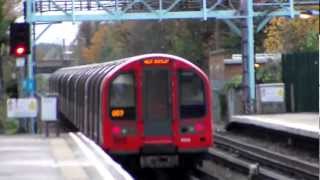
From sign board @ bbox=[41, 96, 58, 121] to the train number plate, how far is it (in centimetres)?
464

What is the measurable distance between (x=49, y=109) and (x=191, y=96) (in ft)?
17.3

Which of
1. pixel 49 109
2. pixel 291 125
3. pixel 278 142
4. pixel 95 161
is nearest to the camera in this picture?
pixel 95 161

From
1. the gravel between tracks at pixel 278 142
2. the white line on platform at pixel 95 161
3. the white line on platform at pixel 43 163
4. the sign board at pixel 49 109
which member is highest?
the sign board at pixel 49 109

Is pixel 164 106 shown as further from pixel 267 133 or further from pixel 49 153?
pixel 267 133

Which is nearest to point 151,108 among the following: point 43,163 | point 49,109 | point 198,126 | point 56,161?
point 198,126

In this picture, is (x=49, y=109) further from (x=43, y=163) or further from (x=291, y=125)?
(x=43, y=163)

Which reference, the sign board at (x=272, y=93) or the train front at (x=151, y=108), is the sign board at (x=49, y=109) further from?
the sign board at (x=272, y=93)

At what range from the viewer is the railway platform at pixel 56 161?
11.8m

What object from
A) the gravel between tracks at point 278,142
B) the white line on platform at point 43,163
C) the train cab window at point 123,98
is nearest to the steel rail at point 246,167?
the gravel between tracks at point 278,142

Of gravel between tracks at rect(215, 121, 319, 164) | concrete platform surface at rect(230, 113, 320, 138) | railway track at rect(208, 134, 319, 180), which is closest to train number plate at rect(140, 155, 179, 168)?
railway track at rect(208, 134, 319, 180)

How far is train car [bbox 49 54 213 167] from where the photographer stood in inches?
693

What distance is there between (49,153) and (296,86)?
17.3 m

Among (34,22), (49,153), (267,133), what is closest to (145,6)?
(34,22)

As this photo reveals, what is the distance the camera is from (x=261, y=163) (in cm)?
1895
